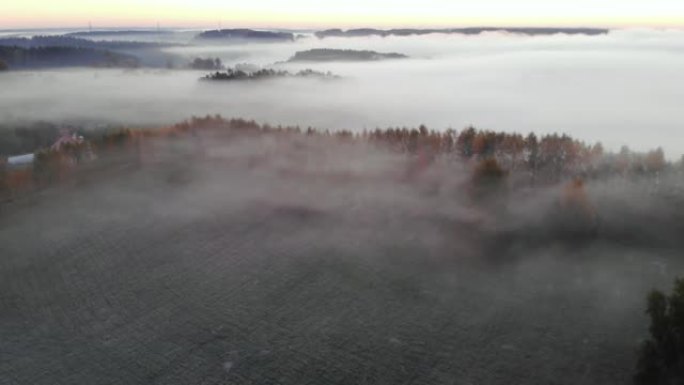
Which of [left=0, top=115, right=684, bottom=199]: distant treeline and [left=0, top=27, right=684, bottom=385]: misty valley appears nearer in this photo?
[left=0, top=27, right=684, bottom=385]: misty valley

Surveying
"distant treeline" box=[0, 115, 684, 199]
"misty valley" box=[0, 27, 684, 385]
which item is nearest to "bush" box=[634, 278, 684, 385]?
"misty valley" box=[0, 27, 684, 385]

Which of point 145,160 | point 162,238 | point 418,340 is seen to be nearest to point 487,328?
point 418,340

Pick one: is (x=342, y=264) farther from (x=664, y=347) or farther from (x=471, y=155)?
(x=471, y=155)

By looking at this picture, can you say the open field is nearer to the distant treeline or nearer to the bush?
the bush

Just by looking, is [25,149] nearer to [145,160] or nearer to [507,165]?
[145,160]

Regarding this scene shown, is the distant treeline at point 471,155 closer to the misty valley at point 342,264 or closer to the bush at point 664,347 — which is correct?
the misty valley at point 342,264

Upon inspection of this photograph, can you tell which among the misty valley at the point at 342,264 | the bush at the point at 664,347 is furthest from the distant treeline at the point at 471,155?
the bush at the point at 664,347
